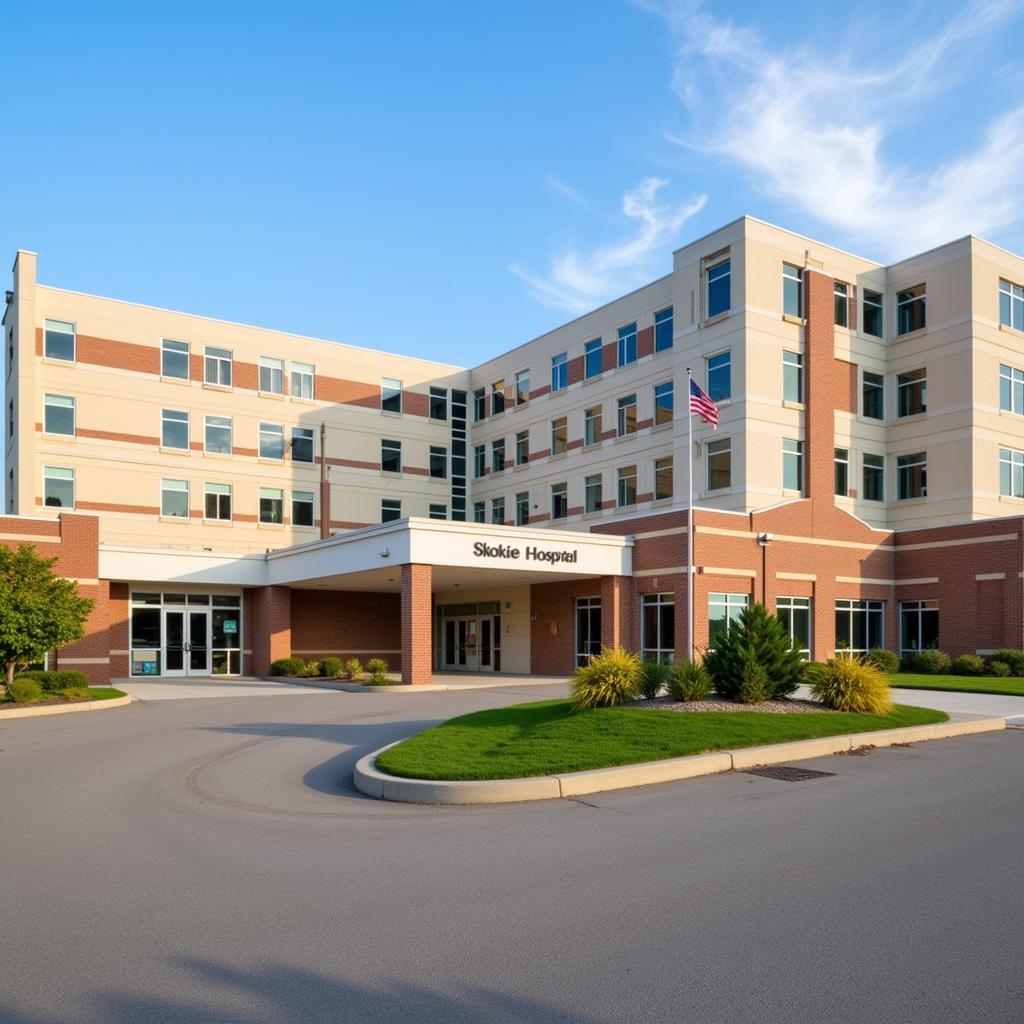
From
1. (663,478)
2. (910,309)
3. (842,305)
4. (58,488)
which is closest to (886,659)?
(663,478)

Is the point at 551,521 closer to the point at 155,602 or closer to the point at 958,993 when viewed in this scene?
the point at 155,602

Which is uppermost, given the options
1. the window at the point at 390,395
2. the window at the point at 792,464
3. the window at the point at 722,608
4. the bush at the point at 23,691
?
the window at the point at 390,395

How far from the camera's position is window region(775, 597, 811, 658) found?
32.8m

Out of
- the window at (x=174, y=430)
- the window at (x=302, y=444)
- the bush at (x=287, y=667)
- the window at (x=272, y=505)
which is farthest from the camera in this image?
the window at (x=302, y=444)

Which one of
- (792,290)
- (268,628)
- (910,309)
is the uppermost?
(910,309)

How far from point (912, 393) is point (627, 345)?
11197 mm

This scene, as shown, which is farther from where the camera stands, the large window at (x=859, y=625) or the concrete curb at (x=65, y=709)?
the large window at (x=859, y=625)

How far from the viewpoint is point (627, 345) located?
1576 inches

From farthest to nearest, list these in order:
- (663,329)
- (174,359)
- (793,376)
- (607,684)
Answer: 1. (174,359)
2. (663,329)
3. (793,376)
4. (607,684)

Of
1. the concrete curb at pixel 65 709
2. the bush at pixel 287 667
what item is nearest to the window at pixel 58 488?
the bush at pixel 287 667

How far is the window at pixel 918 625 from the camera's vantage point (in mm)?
34531

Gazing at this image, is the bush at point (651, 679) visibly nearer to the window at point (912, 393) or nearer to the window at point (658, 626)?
the window at point (658, 626)

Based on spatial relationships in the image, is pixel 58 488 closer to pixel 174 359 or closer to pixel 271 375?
pixel 174 359

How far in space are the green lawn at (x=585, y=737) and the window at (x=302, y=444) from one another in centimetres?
2948
